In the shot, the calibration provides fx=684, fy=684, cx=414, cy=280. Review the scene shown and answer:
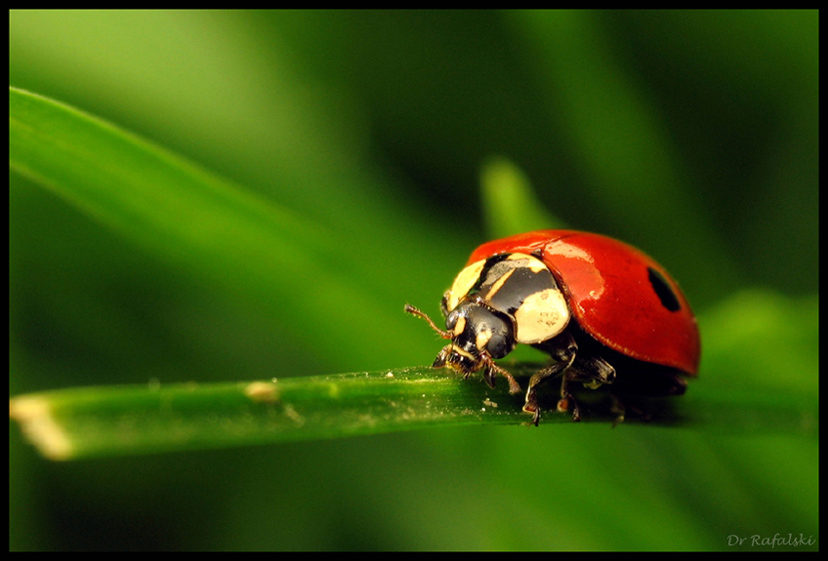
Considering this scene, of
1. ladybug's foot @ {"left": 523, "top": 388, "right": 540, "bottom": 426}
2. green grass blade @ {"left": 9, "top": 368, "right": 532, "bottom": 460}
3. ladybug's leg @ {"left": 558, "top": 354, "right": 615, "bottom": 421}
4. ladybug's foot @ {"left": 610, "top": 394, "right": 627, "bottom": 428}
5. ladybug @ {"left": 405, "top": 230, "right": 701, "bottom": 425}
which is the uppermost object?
ladybug @ {"left": 405, "top": 230, "right": 701, "bottom": 425}

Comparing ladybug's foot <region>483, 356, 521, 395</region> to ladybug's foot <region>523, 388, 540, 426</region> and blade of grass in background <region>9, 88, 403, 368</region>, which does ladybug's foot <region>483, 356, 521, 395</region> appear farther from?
blade of grass in background <region>9, 88, 403, 368</region>

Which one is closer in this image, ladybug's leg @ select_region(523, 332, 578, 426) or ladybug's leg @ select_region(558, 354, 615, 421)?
ladybug's leg @ select_region(523, 332, 578, 426)

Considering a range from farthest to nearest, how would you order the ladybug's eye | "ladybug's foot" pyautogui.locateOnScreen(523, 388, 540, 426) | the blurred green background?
the blurred green background < the ladybug's eye < "ladybug's foot" pyautogui.locateOnScreen(523, 388, 540, 426)

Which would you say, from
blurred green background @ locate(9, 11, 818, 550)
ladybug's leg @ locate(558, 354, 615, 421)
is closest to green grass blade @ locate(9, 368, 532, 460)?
ladybug's leg @ locate(558, 354, 615, 421)

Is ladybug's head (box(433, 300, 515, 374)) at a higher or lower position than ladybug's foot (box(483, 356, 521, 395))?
higher

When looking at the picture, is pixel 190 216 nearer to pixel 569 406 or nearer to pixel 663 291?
pixel 569 406

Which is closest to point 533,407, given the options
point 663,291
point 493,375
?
point 493,375
